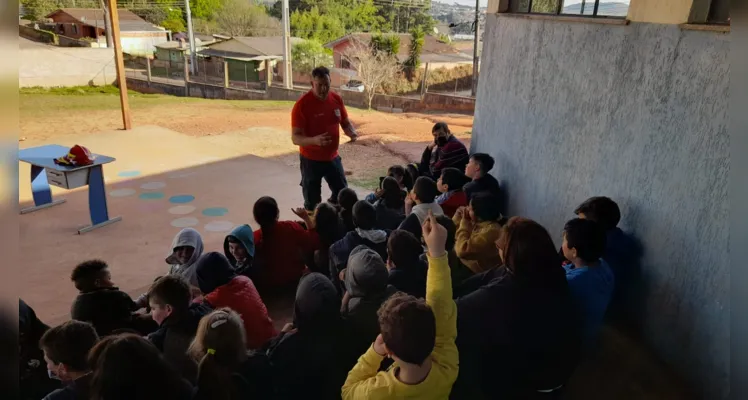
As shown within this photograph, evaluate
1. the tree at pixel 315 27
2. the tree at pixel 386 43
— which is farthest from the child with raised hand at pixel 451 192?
the tree at pixel 315 27

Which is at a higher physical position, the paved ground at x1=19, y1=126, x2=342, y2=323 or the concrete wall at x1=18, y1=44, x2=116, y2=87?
the concrete wall at x1=18, y1=44, x2=116, y2=87

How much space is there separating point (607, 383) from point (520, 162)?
232 centimetres

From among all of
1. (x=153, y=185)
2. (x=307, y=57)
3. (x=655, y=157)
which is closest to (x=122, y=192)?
(x=153, y=185)

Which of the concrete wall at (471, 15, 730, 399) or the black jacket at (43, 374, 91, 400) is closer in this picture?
the black jacket at (43, 374, 91, 400)

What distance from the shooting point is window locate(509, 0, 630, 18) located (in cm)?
325

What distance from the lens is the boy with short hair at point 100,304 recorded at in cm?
240

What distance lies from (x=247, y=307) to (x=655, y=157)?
2.35 meters

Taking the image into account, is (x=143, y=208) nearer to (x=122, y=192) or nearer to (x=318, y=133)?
(x=122, y=192)

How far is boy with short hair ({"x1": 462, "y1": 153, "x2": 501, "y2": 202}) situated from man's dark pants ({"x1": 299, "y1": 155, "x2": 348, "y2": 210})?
3.94 feet

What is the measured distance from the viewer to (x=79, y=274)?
2.48 metres

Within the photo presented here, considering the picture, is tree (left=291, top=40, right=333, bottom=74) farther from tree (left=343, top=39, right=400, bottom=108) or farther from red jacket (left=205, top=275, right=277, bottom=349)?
red jacket (left=205, top=275, right=277, bottom=349)

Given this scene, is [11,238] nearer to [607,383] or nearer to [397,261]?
[397,261]

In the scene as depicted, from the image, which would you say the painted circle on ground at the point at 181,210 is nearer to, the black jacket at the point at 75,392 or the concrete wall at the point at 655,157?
the concrete wall at the point at 655,157

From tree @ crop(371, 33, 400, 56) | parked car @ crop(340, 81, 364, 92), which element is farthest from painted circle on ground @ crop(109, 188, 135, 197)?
tree @ crop(371, 33, 400, 56)
